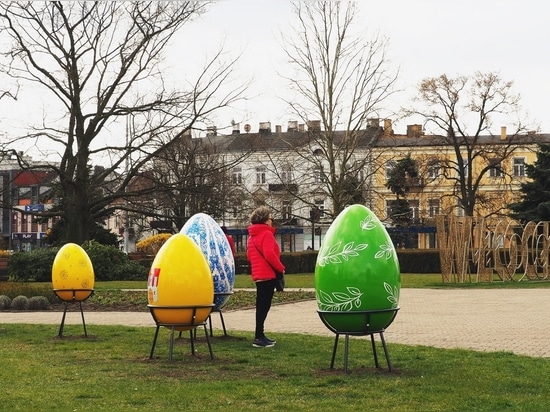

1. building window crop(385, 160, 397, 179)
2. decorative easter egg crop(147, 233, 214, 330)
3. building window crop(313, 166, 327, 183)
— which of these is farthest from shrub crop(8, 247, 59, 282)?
decorative easter egg crop(147, 233, 214, 330)

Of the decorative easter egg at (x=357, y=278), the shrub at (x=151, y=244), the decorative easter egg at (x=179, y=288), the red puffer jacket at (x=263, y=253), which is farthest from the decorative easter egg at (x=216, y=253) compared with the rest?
the shrub at (x=151, y=244)

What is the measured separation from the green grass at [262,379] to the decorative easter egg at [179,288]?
0.56 metres

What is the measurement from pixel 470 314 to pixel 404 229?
44896mm

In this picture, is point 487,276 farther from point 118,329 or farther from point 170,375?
point 170,375

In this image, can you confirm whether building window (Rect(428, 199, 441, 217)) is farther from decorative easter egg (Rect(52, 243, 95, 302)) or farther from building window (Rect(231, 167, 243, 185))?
decorative easter egg (Rect(52, 243, 95, 302))

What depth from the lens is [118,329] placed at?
647 inches

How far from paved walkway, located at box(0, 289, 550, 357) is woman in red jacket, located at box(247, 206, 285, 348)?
6.74 feet

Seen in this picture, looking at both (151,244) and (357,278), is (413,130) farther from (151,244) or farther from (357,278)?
(357,278)

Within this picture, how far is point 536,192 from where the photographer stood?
5406 cm

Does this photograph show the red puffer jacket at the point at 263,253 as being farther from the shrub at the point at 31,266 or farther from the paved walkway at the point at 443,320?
the shrub at the point at 31,266

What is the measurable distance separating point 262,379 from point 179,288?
6.54 ft

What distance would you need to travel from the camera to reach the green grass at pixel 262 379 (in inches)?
324

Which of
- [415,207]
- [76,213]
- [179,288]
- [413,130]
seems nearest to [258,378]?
[179,288]

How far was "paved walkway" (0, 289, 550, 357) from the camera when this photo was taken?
14.2 meters
